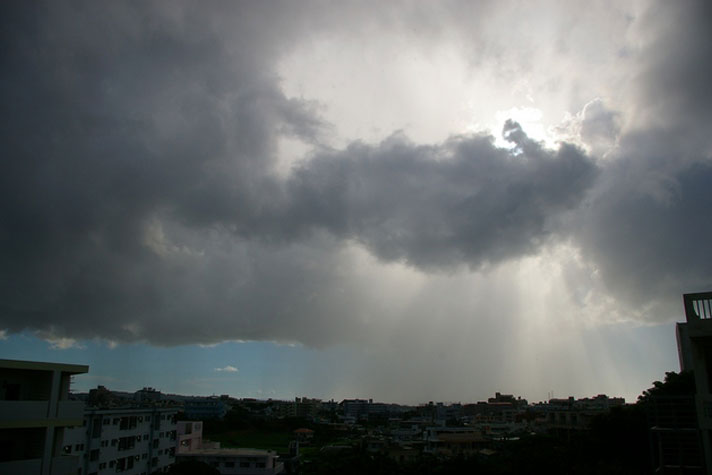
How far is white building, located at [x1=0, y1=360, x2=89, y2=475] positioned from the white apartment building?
15865 mm

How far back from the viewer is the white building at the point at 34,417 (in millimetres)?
19062

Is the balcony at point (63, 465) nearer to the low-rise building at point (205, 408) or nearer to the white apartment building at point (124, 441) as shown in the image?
the white apartment building at point (124, 441)

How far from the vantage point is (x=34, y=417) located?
19750mm

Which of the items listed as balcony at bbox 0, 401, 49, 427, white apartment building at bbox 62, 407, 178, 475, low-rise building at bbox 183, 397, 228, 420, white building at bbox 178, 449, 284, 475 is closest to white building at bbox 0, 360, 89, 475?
balcony at bbox 0, 401, 49, 427

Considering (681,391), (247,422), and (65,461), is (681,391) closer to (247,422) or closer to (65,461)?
(65,461)

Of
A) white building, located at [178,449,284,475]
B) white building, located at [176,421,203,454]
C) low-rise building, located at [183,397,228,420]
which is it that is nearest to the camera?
white building, located at [178,449,284,475]

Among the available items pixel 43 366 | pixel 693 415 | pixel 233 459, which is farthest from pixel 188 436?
pixel 693 415

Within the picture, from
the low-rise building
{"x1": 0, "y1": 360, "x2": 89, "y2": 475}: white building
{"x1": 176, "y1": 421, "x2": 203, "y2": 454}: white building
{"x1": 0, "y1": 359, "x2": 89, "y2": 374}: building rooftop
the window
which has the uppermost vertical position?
{"x1": 0, "y1": 359, "x2": 89, "y2": 374}: building rooftop

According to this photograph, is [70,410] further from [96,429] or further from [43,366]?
[96,429]

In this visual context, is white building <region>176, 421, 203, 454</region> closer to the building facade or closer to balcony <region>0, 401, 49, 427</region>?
balcony <region>0, 401, 49, 427</region>

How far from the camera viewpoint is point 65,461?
68.9 feet

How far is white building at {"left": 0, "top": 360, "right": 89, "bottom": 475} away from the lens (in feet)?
62.5

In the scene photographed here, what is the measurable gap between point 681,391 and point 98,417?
4096 cm

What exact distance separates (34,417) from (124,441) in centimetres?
2323
